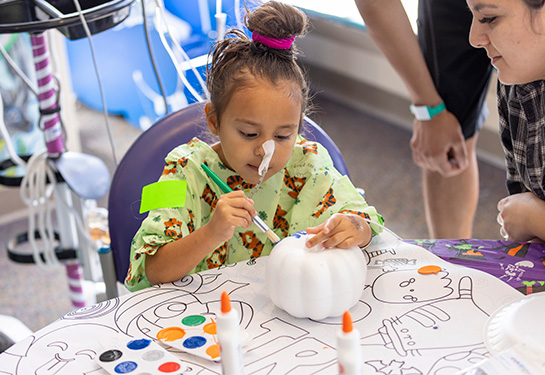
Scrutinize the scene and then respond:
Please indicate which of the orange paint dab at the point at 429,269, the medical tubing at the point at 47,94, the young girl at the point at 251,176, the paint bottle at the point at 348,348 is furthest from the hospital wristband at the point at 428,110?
the paint bottle at the point at 348,348

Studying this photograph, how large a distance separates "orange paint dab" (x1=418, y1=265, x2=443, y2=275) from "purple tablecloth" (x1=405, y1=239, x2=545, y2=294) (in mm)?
34

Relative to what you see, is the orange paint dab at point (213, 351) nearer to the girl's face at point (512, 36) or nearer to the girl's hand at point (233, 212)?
the girl's hand at point (233, 212)

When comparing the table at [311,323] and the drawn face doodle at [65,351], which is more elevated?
the drawn face doodle at [65,351]

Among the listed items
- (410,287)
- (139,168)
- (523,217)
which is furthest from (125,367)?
(523,217)

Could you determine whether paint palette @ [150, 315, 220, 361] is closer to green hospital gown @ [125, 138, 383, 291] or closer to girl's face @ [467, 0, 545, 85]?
green hospital gown @ [125, 138, 383, 291]

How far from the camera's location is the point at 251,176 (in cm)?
115

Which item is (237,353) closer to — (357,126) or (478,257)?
(478,257)

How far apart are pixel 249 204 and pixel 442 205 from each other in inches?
43.7

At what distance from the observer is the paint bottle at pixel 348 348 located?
0.63 meters

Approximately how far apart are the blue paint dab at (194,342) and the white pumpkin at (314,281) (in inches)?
4.8

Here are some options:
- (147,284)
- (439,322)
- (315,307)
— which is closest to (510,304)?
(439,322)

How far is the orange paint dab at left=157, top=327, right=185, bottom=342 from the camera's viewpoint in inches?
33.6

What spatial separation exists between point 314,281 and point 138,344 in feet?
0.81

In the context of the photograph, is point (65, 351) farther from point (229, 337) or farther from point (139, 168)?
point (139, 168)
